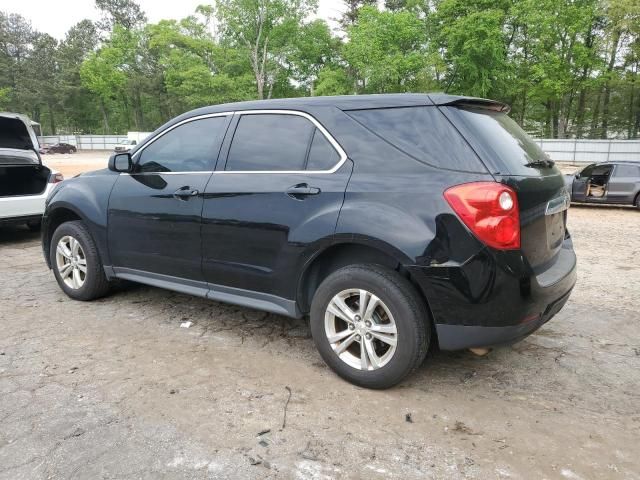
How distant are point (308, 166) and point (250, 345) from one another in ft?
4.59

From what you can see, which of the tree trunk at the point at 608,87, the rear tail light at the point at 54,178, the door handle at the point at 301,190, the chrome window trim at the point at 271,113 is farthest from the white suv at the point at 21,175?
the tree trunk at the point at 608,87

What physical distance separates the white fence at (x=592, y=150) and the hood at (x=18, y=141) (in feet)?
93.4

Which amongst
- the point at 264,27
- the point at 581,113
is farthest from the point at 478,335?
the point at 264,27

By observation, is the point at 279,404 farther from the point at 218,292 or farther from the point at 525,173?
the point at 525,173

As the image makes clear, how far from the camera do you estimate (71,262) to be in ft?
15.4

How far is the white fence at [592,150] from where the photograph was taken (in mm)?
30328

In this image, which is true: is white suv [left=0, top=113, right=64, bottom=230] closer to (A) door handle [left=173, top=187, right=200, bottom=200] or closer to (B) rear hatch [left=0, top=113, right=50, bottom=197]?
(B) rear hatch [left=0, top=113, right=50, bottom=197]

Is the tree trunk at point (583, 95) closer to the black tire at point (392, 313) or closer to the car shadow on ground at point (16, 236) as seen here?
the car shadow on ground at point (16, 236)

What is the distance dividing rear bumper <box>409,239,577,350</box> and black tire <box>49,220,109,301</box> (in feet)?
Result: 9.92

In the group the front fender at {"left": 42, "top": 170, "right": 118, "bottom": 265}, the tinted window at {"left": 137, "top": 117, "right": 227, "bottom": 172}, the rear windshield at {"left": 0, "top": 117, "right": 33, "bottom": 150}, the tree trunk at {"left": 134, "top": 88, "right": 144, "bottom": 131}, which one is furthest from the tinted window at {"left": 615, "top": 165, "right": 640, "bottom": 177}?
the tree trunk at {"left": 134, "top": 88, "right": 144, "bottom": 131}

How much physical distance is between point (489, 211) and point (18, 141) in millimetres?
7723

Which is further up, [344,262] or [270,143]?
[270,143]

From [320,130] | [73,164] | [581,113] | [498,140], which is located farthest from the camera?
[581,113]

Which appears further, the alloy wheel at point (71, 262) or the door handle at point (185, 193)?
the alloy wheel at point (71, 262)
